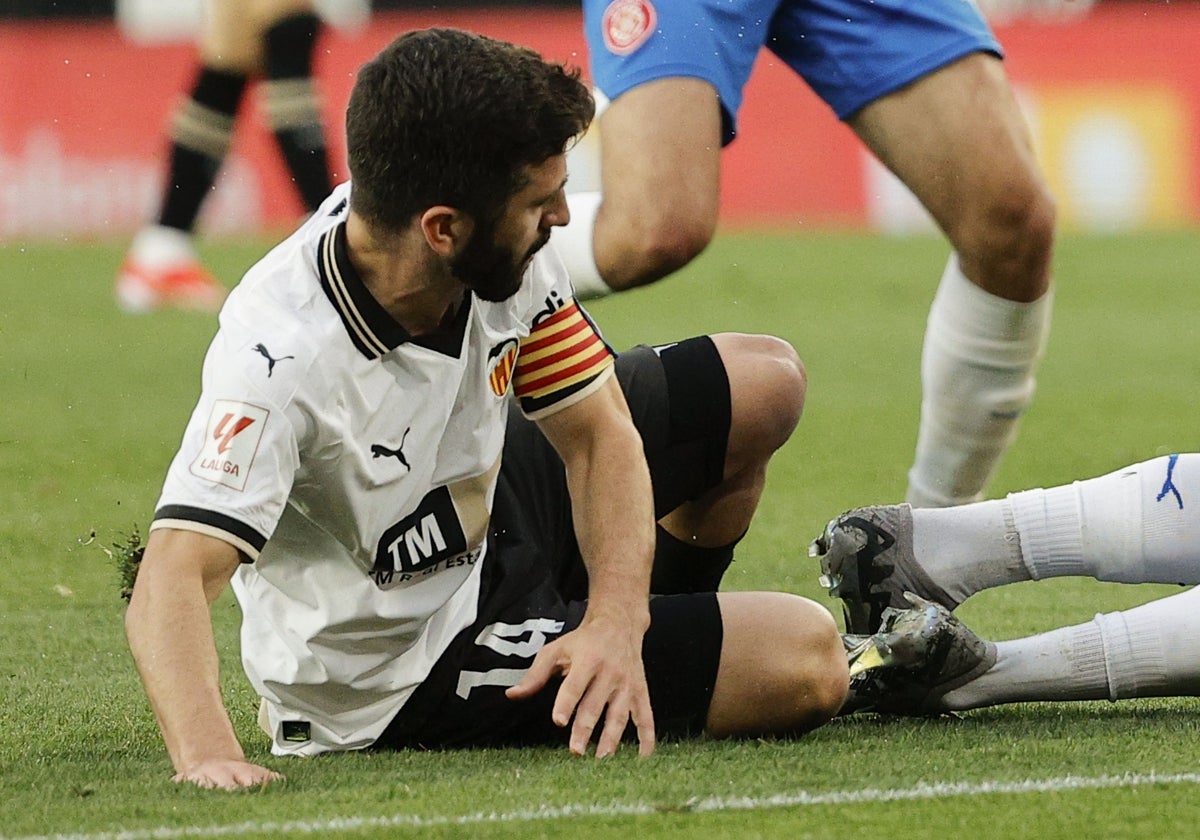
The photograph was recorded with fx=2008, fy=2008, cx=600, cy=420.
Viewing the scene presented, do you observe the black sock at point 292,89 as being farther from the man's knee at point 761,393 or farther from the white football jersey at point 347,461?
the white football jersey at point 347,461

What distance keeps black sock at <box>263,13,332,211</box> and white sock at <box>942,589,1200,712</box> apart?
5465mm

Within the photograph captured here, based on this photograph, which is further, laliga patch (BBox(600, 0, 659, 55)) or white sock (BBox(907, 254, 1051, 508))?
white sock (BBox(907, 254, 1051, 508))

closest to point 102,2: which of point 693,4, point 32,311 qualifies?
point 32,311

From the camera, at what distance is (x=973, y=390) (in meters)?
3.33

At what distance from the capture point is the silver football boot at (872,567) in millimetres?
2598

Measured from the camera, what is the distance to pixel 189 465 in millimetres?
2035

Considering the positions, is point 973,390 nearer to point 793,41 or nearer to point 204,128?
point 793,41

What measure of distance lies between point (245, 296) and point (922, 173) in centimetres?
139

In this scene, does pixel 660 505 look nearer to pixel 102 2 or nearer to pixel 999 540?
pixel 999 540

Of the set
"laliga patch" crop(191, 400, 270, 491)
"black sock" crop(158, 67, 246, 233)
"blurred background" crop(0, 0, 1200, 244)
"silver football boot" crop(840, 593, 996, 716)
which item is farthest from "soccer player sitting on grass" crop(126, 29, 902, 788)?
"blurred background" crop(0, 0, 1200, 244)

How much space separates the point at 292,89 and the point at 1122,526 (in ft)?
17.9

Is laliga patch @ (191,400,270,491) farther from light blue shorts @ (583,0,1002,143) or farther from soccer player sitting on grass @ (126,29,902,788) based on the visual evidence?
light blue shorts @ (583,0,1002,143)

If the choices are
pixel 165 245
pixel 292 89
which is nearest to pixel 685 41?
pixel 292 89

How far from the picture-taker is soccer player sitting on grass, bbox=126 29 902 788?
2031 millimetres
